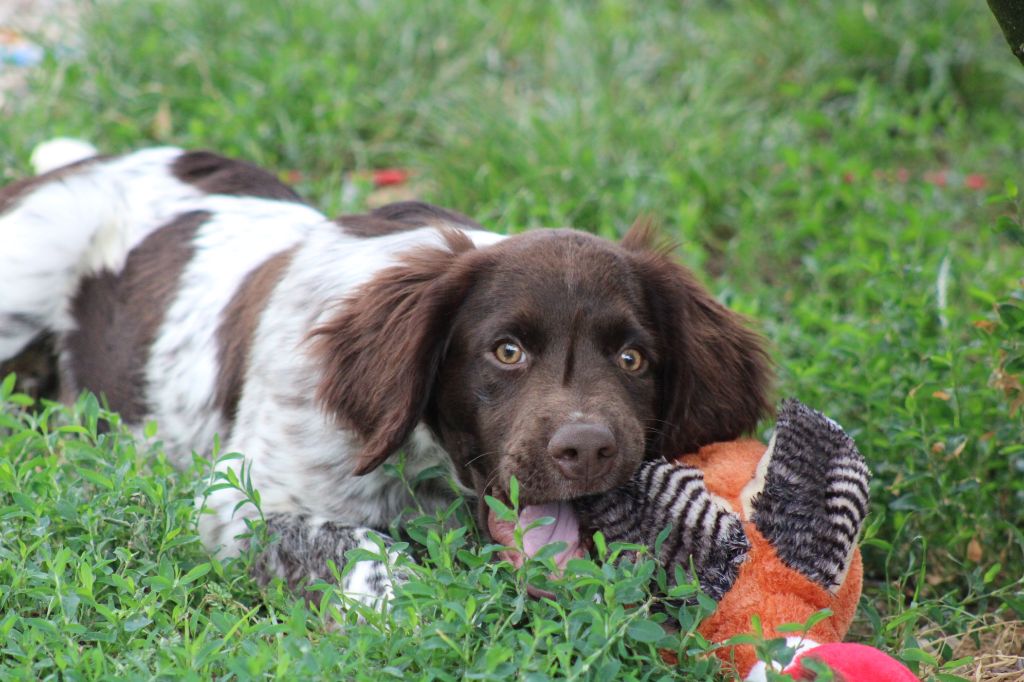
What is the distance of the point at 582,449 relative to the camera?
2.66 metres

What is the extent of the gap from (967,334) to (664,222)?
4.47 feet

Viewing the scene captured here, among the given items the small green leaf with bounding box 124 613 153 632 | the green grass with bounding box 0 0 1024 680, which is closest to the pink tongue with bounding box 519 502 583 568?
the green grass with bounding box 0 0 1024 680

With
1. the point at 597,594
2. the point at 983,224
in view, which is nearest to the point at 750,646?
the point at 597,594

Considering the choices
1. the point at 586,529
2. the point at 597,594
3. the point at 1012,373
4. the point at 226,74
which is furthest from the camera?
the point at 226,74

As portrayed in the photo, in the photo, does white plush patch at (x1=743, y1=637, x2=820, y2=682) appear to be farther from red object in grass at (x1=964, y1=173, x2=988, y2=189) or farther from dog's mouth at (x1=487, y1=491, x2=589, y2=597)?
red object in grass at (x1=964, y1=173, x2=988, y2=189)

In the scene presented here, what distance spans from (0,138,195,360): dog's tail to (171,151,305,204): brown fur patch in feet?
0.23

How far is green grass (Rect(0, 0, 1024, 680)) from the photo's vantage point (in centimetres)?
251

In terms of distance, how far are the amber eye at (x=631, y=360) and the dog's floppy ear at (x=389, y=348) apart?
39 centimetres

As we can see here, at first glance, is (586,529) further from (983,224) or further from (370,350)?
(983,224)

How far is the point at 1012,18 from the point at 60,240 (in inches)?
108

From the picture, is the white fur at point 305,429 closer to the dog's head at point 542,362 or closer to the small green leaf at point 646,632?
the dog's head at point 542,362

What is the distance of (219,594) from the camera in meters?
2.84

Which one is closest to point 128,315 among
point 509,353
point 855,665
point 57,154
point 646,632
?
point 57,154

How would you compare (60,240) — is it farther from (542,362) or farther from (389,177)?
(542,362)
